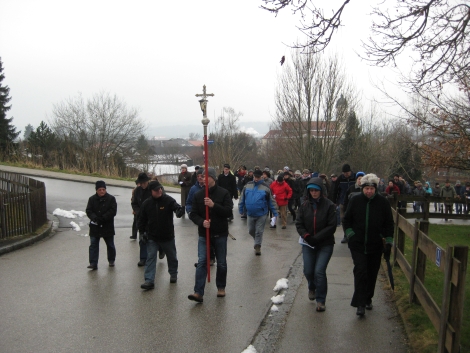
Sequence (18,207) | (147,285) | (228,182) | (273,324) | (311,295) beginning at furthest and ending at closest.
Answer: (228,182), (18,207), (147,285), (311,295), (273,324)

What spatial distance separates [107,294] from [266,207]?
172 inches

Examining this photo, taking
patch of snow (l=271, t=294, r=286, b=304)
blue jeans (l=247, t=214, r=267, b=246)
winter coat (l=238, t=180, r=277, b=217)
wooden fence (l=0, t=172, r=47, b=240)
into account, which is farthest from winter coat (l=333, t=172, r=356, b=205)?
wooden fence (l=0, t=172, r=47, b=240)

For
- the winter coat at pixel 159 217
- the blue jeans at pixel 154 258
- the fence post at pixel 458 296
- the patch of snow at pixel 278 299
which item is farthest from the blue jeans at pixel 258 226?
the fence post at pixel 458 296

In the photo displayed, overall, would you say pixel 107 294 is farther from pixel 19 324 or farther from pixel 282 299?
pixel 282 299

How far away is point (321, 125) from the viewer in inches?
1176

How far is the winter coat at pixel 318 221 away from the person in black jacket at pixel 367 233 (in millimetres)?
337

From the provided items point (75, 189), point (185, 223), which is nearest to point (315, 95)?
point (75, 189)

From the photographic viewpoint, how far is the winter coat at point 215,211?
6.96m

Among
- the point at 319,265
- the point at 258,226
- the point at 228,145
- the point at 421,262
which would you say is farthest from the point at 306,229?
the point at 228,145

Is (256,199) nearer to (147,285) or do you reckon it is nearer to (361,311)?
(147,285)

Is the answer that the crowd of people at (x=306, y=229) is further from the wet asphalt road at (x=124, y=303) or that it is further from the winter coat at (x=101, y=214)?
the wet asphalt road at (x=124, y=303)

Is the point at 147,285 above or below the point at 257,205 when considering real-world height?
below

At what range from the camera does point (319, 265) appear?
640cm

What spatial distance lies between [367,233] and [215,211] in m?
2.15
